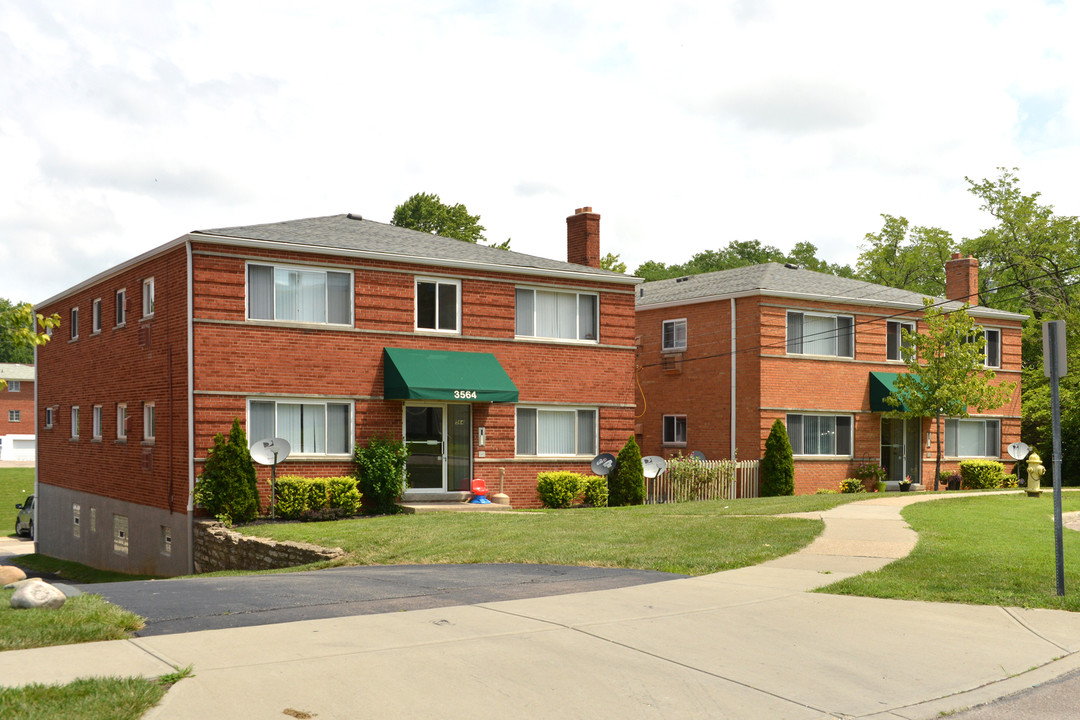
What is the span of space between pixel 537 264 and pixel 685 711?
817 inches

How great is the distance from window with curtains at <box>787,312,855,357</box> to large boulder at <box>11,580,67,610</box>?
2586cm

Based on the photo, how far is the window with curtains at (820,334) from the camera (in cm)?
3216

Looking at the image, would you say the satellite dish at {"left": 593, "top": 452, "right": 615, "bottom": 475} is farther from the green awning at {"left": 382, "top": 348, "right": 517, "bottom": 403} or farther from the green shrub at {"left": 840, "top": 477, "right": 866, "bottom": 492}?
the green shrub at {"left": 840, "top": 477, "right": 866, "bottom": 492}

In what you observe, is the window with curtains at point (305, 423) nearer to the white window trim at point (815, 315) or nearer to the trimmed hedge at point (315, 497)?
the trimmed hedge at point (315, 497)

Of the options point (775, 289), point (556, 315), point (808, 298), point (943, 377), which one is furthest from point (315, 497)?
point (943, 377)

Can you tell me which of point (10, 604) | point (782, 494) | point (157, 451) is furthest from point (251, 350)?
point (782, 494)

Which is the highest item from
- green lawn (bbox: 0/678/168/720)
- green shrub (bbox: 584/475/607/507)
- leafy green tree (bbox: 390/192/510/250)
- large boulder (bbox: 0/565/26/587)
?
leafy green tree (bbox: 390/192/510/250)

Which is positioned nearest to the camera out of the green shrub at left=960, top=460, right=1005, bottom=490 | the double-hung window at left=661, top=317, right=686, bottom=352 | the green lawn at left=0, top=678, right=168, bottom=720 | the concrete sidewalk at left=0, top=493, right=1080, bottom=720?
the green lawn at left=0, top=678, right=168, bottom=720

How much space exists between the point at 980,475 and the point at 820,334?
795 cm

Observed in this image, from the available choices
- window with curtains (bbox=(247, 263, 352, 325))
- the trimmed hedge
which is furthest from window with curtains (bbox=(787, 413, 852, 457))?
window with curtains (bbox=(247, 263, 352, 325))

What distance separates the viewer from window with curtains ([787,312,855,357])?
105 feet

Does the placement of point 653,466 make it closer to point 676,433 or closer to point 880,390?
point 676,433

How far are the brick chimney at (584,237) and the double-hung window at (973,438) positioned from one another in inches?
578

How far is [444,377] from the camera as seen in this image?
79.3 ft
